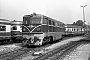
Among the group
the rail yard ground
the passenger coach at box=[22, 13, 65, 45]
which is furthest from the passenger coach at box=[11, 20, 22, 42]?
the rail yard ground

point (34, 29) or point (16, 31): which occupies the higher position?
point (34, 29)

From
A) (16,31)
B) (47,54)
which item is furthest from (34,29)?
(16,31)

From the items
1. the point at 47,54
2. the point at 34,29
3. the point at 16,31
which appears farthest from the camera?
the point at 16,31

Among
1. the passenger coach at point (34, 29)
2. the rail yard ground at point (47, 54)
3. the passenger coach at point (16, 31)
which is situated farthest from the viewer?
the passenger coach at point (16, 31)

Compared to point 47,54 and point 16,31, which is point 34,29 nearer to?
point 47,54

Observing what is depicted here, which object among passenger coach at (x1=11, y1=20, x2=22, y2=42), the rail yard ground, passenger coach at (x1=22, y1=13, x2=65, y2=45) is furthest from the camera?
passenger coach at (x1=11, y1=20, x2=22, y2=42)

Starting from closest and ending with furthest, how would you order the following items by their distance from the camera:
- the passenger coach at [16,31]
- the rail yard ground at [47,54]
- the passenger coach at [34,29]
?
1. the rail yard ground at [47,54]
2. the passenger coach at [34,29]
3. the passenger coach at [16,31]

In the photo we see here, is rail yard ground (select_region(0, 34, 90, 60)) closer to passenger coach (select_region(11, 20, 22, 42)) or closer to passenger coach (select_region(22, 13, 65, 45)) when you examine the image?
passenger coach (select_region(22, 13, 65, 45))

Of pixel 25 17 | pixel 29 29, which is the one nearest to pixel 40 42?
pixel 29 29

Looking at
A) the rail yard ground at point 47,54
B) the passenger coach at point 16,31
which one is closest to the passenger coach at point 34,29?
the rail yard ground at point 47,54

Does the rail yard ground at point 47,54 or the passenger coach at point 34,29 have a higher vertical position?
the passenger coach at point 34,29

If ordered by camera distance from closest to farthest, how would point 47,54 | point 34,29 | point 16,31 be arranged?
1. point 47,54
2. point 34,29
3. point 16,31

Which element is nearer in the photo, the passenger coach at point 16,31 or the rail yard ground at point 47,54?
the rail yard ground at point 47,54

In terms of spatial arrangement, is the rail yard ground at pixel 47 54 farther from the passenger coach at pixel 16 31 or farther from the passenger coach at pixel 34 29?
the passenger coach at pixel 16 31
